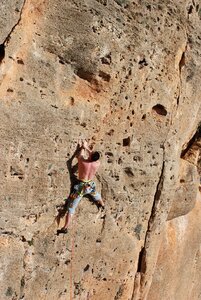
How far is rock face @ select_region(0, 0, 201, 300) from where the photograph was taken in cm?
420

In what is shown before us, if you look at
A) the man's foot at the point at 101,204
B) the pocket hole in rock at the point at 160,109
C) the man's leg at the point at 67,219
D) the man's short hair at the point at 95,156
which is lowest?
the man's leg at the point at 67,219

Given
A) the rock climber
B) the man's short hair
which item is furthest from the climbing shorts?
the man's short hair

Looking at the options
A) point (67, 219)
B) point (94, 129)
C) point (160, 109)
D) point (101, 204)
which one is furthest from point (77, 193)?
point (160, 109)

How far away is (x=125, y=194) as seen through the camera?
5172 millimetres

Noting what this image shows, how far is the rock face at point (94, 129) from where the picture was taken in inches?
165

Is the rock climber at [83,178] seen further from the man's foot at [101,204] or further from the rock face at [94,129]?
the man's foot at [101,204]

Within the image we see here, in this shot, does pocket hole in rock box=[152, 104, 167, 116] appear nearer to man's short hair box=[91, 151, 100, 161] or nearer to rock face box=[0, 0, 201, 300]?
rock face box=[0, 0, 201, 300]

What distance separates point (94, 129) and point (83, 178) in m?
0.53

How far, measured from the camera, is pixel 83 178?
4668 millimetres

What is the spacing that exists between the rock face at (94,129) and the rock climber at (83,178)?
102 mm

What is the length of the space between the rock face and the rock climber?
102 millimetres

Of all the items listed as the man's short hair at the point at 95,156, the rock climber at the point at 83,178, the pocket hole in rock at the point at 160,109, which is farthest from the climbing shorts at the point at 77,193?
the pocket hole in rock at the point at 160,109

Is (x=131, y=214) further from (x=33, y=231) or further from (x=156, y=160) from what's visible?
(x=33, y=231)

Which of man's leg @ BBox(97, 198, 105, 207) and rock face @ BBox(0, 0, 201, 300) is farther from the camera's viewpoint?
man's leg @ BBox(97, 198, 105, 207)
